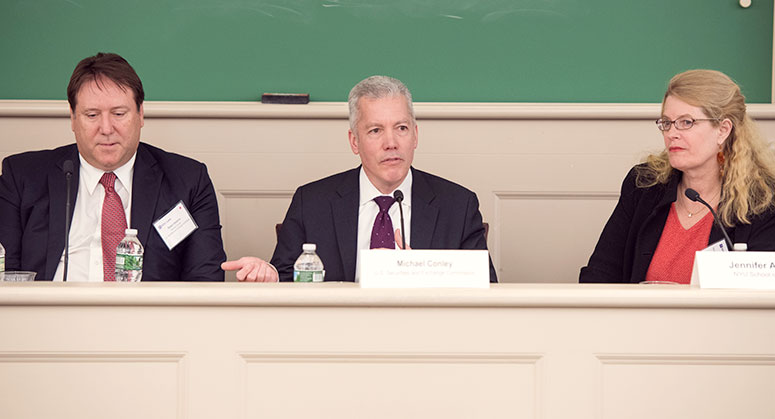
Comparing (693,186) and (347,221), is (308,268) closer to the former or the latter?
(347,221)

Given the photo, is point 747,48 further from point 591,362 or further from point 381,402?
point 381,402

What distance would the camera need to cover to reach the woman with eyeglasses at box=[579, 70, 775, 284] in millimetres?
2260

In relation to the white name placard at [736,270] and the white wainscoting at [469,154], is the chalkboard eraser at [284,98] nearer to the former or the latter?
the white wainscoting at [469,154]

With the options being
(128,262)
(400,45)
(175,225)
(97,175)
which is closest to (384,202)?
(175,225)

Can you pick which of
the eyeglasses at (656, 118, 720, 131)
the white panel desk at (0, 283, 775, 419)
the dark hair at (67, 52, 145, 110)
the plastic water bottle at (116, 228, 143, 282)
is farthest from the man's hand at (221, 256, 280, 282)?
the eyeglasses at (656, 118, 720, 131)

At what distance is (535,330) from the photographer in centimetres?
143

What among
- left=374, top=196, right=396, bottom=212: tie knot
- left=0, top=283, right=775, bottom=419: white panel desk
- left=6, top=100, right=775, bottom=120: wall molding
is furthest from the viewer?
left=6, top=100, right=775, bottom=120: wall molding

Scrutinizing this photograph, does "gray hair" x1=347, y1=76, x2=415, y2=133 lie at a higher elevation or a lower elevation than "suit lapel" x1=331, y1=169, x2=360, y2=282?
higher

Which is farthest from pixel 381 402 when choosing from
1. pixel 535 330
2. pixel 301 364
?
pixel 535 330

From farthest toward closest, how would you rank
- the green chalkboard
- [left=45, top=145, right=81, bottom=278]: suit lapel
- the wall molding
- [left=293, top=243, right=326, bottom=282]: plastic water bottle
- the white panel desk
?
the green chalkboard
the wall molding
[left=45, top=145, right=81, bottom=278]: suit lapel
[left=293, top=243, right=326, bottom=282]: plastic water bottle
the white panel desk

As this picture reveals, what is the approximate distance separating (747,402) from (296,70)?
2.09 metres

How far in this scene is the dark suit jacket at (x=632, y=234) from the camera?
2.34m

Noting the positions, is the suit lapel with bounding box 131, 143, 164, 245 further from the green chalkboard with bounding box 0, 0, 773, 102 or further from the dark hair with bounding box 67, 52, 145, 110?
the green chalkboard with bounding box 0, 0, 773, 102

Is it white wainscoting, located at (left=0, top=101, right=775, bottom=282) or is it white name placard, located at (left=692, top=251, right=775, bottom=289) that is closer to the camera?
white name placard, located at (left=692, top=251, right=775, bottom=289)
